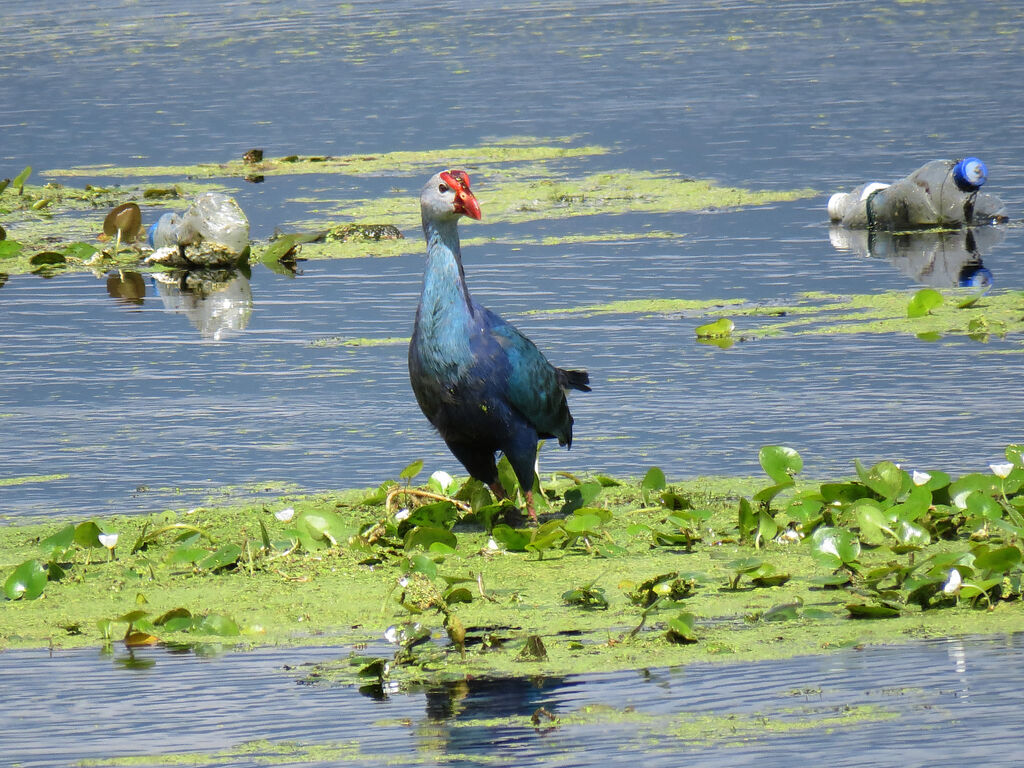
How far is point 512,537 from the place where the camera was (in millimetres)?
6340

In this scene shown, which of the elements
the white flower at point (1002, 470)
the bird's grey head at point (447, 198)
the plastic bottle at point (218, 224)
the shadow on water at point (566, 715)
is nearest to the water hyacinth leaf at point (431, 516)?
the bird's grey head at point (447, 198)

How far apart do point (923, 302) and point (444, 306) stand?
447cm

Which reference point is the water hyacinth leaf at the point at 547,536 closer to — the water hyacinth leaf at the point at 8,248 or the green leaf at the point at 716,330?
the green leaf at the point at 716,330

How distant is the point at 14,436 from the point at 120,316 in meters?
3.11

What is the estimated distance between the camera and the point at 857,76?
22594 millimetres

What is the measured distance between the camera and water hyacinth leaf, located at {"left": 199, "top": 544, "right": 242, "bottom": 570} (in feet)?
20.2

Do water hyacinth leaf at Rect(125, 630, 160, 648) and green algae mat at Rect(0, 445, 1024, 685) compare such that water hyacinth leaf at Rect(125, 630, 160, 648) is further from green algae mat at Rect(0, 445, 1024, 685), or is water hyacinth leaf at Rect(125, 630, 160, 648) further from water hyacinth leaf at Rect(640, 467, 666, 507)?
water hyacinth leaf at Rect(640, 467, 666, 507)

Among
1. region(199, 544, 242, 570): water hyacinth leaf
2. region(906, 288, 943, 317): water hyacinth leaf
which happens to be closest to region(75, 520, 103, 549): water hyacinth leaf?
region(199, 544, 242, 570): water hyacinth leaf

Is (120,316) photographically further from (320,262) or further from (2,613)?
(2,613)

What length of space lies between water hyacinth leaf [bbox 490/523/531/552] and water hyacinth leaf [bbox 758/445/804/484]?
3.15ft

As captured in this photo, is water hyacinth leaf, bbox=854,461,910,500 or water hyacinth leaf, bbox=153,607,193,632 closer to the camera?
water hyacinth leaf, bbox=153,607,193,632

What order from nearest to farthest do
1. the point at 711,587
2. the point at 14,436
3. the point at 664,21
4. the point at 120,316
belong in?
1. the point at 711,587
2. the point at 14,436
3. the point at 120,316
4. the point at 664,21

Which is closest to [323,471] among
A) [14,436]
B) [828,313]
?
[14,436]

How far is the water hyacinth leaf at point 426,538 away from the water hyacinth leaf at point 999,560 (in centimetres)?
194
